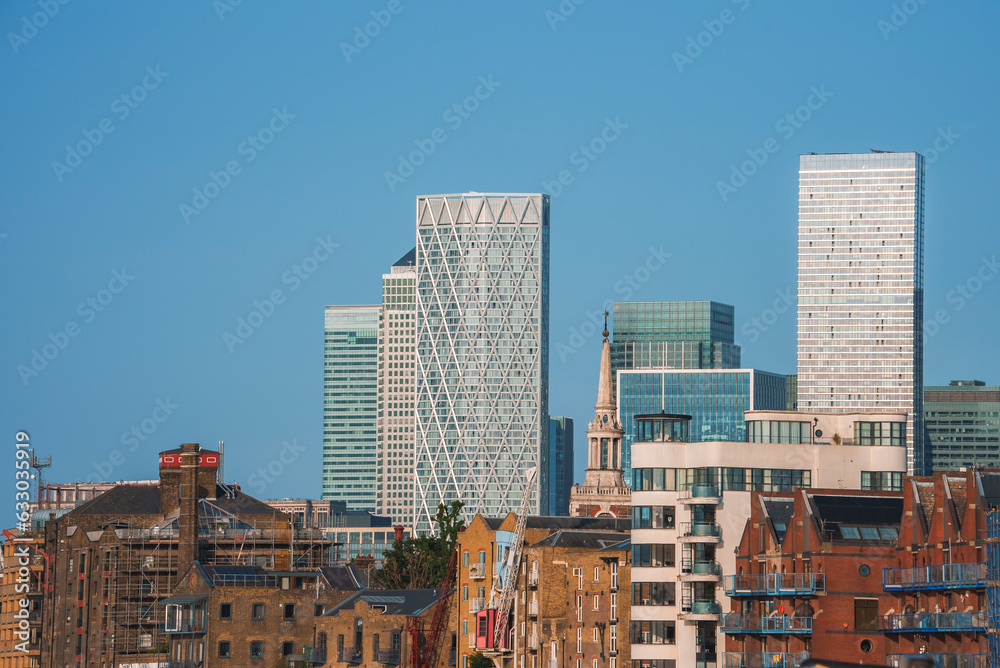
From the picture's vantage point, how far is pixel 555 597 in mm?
137125

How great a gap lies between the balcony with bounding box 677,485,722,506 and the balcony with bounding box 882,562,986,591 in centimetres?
1927

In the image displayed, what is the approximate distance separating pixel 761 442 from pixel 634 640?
1775cm

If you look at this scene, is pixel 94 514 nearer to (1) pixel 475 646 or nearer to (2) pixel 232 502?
(2) pixel 232 502

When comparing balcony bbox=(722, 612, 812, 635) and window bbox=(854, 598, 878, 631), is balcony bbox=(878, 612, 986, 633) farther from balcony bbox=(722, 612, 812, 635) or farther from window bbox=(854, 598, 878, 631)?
balcony bbox=(722, 612, 812, 635)

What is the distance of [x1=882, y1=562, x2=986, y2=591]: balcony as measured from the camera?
94.5 meters

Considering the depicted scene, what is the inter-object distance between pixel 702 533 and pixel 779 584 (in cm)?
1313

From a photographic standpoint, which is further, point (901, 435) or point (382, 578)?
point (382, 578)

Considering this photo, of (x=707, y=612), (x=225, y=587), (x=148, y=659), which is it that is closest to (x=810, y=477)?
(x=707, y=612)

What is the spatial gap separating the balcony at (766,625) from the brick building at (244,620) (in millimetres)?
46170

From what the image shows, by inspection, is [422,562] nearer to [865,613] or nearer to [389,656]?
[389,656]

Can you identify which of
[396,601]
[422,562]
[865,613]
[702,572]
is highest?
[702,572]

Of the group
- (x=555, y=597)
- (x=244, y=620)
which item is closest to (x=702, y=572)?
(x=555, y=597)

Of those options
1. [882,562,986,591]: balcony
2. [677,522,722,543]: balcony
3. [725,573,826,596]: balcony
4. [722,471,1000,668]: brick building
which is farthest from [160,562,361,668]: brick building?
[882,562,986,591]: balcony

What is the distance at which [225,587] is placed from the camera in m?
154
